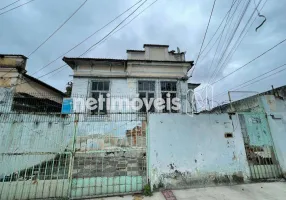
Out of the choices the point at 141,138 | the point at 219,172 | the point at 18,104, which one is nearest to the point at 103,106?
the point at 18,104

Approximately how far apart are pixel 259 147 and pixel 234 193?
80.1 inches

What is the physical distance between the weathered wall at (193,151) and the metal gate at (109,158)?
0.38 meters

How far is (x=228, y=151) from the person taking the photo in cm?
468

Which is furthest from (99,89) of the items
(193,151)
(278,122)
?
(278,122)

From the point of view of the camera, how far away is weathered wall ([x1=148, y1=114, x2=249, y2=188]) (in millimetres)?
4270

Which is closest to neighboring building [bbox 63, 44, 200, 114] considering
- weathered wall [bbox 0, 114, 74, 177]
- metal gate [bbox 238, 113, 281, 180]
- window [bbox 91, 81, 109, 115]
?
window [bbox 91, 81, 109, 115]

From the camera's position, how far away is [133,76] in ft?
29.8

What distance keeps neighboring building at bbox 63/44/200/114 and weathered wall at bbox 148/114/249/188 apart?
4.30 meters

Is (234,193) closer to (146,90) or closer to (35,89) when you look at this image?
(146,90)

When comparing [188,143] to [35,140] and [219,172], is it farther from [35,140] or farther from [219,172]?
[35,140]

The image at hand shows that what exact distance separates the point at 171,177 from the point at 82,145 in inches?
107

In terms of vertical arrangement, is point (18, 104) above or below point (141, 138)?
above

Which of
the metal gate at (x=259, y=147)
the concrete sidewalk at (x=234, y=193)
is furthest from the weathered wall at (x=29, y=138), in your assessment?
the metal gate at (x=259, y=147)

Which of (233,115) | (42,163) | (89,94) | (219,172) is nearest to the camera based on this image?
(42,163)
